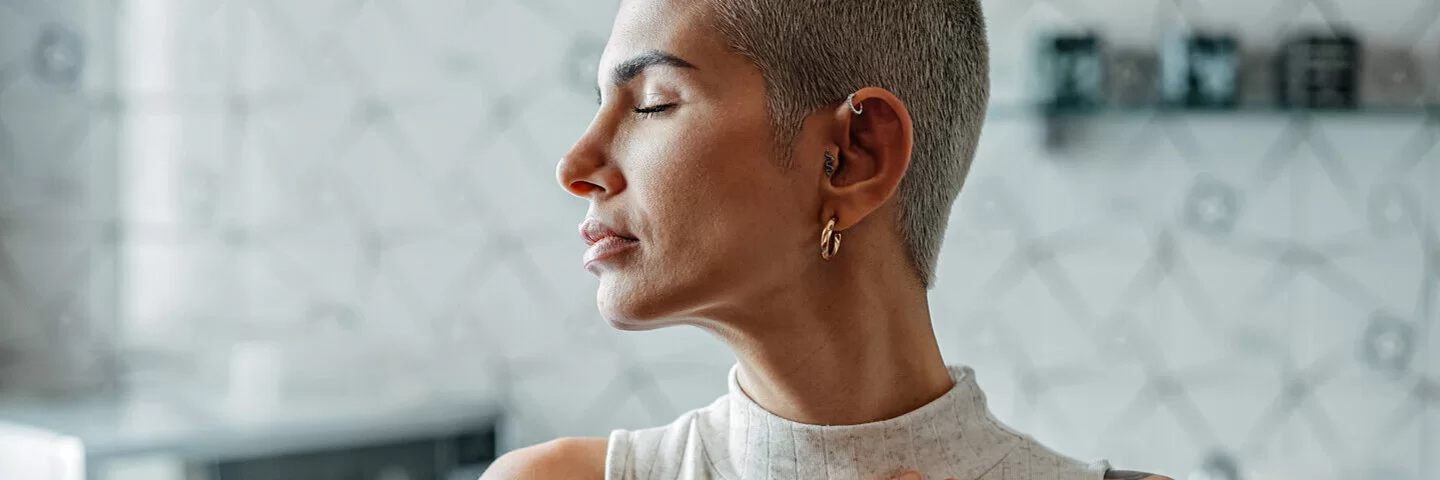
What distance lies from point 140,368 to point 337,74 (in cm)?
71

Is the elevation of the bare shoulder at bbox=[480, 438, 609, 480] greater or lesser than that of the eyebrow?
lesser

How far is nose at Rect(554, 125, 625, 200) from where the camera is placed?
2.77 ft

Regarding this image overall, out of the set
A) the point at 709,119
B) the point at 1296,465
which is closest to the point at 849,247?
the point at 709,119

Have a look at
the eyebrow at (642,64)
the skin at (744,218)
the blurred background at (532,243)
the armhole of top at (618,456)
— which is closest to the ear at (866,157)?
the skin at (744,218)

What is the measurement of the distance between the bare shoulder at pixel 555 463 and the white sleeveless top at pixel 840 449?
0.5 inches

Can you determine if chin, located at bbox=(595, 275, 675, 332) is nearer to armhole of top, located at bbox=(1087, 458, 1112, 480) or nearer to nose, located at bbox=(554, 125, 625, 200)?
nose, located at bbox=(554, 125, 625, 200)

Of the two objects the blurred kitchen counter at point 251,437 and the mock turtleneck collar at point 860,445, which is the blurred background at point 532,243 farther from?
the mock turtleneck collar at point 860,445

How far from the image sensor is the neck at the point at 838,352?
89cm

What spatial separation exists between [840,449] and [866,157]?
8.3 inches

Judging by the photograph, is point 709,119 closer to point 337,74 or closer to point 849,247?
point 849,247

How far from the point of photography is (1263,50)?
213 cm

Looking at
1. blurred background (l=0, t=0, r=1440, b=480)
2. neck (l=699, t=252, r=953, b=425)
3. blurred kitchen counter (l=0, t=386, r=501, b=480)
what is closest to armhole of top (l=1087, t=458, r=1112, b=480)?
neck (l=699, t=252, r=953, b=425)

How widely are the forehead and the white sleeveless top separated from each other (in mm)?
254

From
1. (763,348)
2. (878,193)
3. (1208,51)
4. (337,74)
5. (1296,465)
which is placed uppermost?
(337,74)
